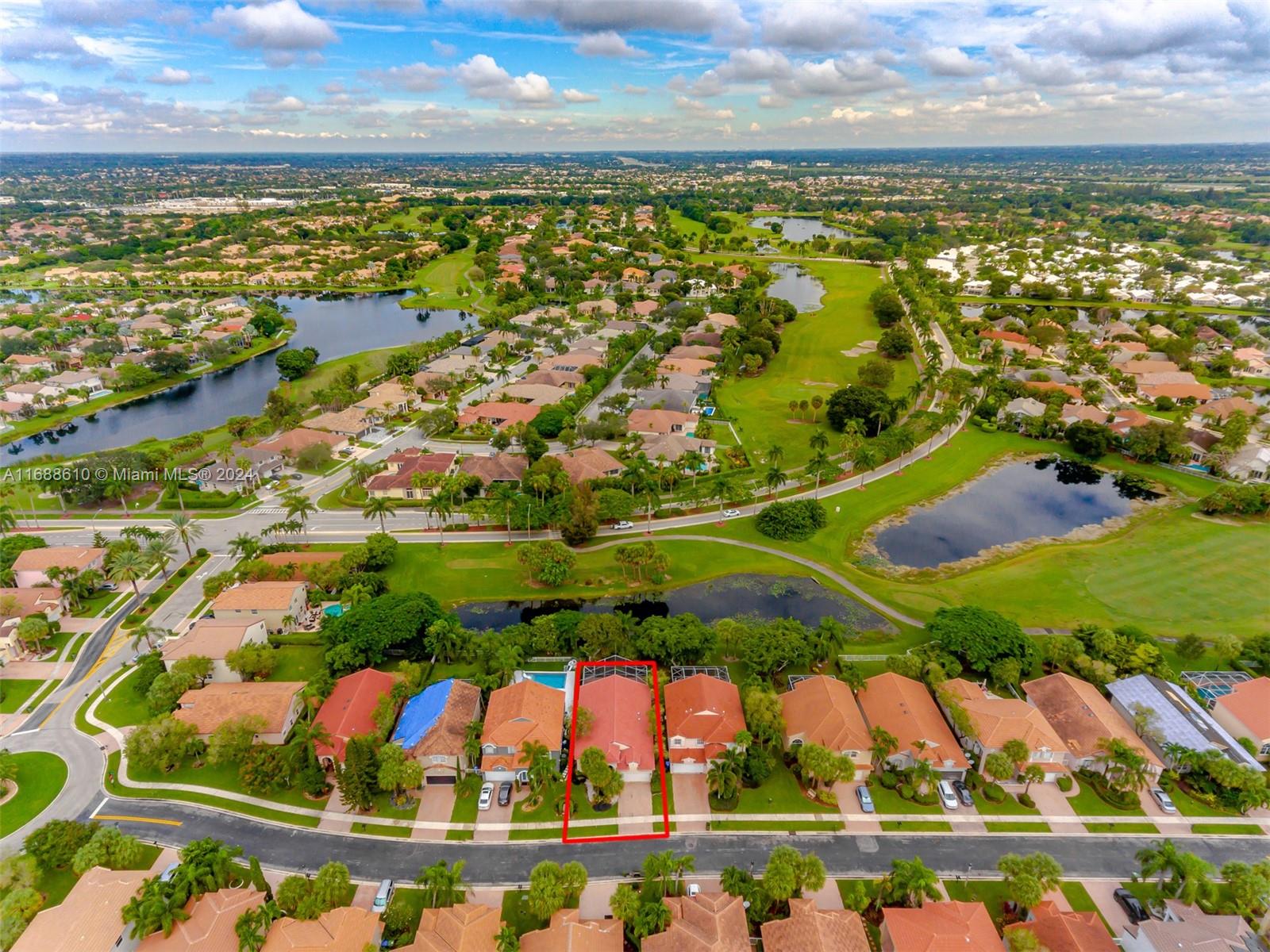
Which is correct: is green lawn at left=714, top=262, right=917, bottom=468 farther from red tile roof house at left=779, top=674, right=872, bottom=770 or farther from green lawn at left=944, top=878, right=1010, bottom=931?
green lawn at left=944, top=878, right=1010, bottom=931


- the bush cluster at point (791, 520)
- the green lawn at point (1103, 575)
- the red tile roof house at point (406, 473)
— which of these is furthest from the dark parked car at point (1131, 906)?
the red tile roof house at point (406, 473)

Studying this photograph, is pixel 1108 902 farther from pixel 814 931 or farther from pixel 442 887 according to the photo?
pixel 442 887

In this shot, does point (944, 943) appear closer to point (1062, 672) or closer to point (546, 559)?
point (1062, 672)

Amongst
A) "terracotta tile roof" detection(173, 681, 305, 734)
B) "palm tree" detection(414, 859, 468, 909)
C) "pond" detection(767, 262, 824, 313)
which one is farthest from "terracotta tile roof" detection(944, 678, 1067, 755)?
"pond" detection(767, 262, 824, 313)

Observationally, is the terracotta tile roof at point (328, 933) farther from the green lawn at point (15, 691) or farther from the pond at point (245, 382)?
the pond at point (245, 382)

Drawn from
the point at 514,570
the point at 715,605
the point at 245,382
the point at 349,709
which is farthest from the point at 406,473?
the point at 245,382
